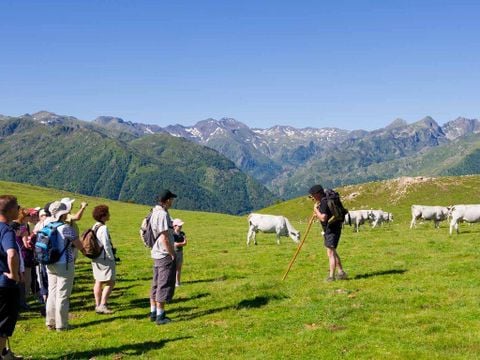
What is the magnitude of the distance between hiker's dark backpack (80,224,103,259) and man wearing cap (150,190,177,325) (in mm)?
2460

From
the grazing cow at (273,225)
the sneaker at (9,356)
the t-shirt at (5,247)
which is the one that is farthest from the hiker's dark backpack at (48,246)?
the grazing cow at (273,225)

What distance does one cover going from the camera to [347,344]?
12.8 meters

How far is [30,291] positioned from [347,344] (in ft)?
53.4

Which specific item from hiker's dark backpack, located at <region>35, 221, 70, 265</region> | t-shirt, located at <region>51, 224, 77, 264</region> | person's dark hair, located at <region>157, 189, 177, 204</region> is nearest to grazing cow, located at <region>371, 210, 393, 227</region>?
person's dark hair, located at <region>157, 189, 177, 204</region>

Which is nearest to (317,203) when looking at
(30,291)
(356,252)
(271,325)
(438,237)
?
(271,325)

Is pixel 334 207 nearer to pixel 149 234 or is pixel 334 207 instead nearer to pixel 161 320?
pixel 149 234

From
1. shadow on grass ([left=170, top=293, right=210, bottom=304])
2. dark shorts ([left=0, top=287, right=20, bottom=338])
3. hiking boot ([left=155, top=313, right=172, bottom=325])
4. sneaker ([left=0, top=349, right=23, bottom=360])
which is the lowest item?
shadow on grass ([left=170, top=293, right=210, bottom=304])

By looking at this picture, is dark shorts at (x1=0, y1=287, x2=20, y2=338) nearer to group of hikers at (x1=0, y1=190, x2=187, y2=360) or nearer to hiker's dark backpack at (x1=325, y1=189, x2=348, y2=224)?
group of hikers at (x1=0, y1=190, x2=187, y2=360)

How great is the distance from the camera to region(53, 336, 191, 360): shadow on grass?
43.2 ft

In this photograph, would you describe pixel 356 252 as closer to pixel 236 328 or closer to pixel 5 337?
pixel 236 328

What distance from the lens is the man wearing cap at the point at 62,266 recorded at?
14.9 meters

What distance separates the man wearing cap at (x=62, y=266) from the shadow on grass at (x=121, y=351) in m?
2.46

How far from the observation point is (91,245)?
16750 mm

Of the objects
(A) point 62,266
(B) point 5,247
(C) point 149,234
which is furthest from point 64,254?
(B) point 5,247
